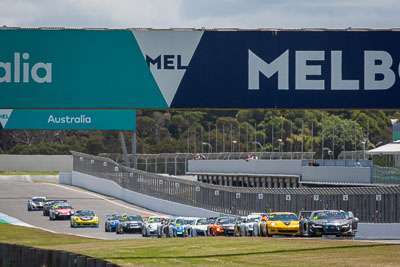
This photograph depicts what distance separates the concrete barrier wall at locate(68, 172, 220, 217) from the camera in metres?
66.3

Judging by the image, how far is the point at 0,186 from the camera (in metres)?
94.6

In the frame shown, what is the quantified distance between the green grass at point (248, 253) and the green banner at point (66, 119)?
1589 inches

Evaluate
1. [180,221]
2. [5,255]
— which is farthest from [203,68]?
[180,221]

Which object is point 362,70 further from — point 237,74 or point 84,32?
point 84,32

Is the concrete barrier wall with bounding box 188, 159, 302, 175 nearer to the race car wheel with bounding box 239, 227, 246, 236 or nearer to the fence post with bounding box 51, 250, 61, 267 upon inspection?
the race car wheel with bounding box 239, 227, 246, 236

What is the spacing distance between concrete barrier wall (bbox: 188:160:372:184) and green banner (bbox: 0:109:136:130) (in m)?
11.2

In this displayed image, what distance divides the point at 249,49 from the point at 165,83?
2.21 meters

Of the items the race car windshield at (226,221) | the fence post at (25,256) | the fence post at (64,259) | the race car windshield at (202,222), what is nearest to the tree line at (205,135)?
the race car windshield at (202,222)

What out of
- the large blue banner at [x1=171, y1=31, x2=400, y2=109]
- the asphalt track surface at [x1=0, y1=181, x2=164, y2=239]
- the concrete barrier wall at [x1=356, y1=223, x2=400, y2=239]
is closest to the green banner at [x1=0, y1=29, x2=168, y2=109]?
the large blue banner at [x1=171, y1=31, x2=400, y2=109]

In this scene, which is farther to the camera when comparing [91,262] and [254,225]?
[254,225]

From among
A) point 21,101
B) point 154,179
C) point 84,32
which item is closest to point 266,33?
point 84,32

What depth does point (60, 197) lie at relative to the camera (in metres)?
82.2

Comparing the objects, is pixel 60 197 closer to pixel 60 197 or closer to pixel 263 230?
pixel 60 197

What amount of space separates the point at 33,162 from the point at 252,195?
70124mm
